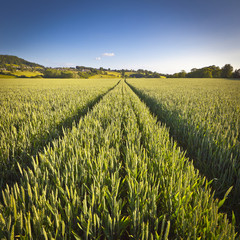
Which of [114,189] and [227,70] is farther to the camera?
[227,70]

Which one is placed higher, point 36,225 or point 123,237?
point 36,225

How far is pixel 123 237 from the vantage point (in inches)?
49.8

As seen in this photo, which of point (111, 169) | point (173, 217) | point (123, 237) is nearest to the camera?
point (173, 217)

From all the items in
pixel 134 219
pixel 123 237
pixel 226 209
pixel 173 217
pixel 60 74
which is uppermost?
pixel 60 74

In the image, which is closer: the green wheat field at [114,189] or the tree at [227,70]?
the green wheat field at [114,189]

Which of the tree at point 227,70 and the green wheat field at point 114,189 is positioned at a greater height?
the tree at point 227,70

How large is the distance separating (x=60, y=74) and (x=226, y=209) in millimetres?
94529

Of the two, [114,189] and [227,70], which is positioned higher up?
[227,70]

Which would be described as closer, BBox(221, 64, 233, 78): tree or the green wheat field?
the green wheat field

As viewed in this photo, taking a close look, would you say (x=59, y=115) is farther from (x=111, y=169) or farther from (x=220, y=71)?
(x=220, y=71)

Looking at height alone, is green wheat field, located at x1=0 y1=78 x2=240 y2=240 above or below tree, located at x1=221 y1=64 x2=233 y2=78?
below

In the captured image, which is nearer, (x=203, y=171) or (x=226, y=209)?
(x=226, y=209)

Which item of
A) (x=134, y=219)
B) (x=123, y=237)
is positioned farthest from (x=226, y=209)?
(x=134, y=219)

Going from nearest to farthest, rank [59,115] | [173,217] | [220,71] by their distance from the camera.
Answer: [173,217] < [59,115] < [220,71]
